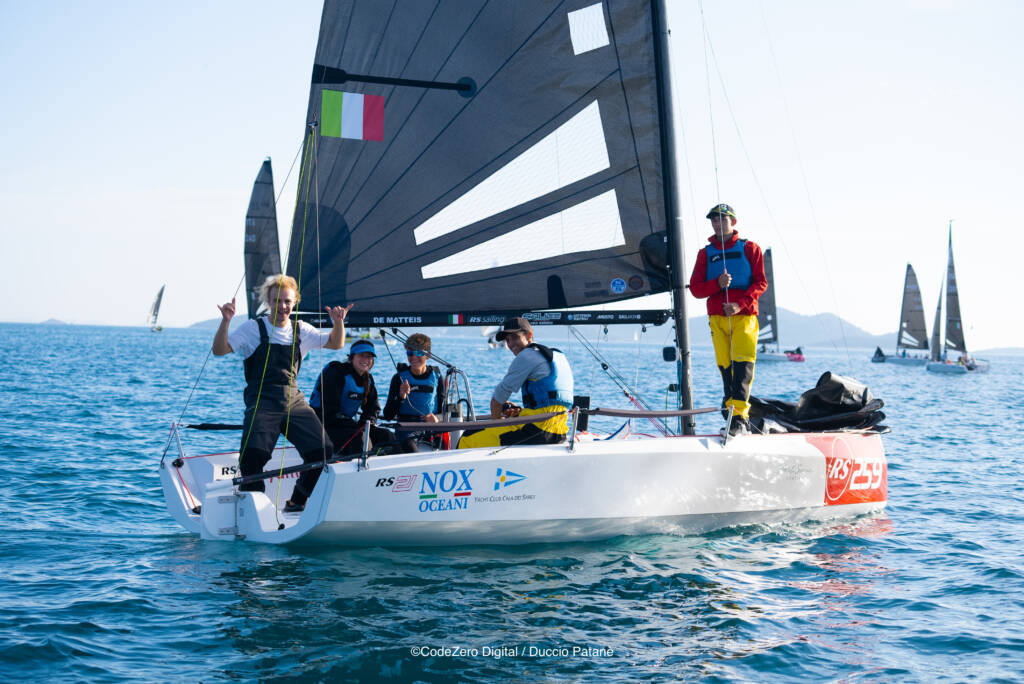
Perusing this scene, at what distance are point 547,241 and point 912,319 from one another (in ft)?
197

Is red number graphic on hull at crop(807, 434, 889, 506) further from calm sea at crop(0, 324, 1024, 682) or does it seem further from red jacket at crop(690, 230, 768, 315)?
red jacket at crop(690, 230, 768, 315)

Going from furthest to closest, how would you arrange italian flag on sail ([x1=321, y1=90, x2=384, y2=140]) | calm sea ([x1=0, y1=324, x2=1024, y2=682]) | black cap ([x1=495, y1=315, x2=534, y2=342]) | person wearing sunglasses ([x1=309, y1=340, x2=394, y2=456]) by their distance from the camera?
1. italian flag on sail ([x1=321, y1=90, x2=384, y2=140])
2. person wearing sunglasses ([x1=309, y1=340, x2=394, y2=456])
3. black cap ([x1=495, y1=315, x2=534, y2=342])
4. calm sea ([x1=0, y1=324, x2=1024, y2=682])

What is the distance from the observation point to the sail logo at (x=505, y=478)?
5309mm

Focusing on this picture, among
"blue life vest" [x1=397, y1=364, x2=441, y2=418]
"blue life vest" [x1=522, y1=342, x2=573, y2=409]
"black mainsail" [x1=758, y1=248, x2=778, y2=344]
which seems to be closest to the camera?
"blue life vest" [x1=522, y1=342, x2=573, y2=409]

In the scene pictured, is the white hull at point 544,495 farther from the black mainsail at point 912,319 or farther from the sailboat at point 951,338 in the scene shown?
the black mainsail at point 912,319

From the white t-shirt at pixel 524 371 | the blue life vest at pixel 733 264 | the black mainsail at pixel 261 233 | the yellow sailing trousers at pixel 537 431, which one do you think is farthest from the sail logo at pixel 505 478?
the black mainsail at pixel 261 233

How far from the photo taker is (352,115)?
6719 mm

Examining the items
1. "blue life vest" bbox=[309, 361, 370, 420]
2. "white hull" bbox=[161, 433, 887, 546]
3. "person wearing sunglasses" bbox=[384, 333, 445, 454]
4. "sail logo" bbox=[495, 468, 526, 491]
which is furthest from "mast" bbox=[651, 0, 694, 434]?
"blue life vest" bbox=[309, 361, 370, 420]

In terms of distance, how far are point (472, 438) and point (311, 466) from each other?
1387mm

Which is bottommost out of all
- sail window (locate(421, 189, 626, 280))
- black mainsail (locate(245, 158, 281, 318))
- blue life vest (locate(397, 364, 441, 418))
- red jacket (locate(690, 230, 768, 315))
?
blue life vest (locate(397, 364, 441, 418))

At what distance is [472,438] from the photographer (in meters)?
6.32

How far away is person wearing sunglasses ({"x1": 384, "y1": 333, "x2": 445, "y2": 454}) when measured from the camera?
264 inches

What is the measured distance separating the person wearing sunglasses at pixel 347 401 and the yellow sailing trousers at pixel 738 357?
2660 millimetres

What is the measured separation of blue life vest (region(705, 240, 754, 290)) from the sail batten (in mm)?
627
